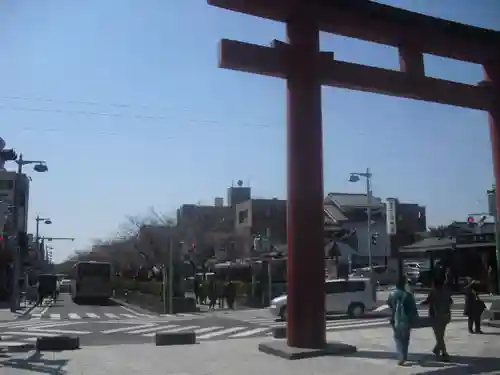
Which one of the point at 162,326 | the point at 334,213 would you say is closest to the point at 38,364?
the point at 162,326

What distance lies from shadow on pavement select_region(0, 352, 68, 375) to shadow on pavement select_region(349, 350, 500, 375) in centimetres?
615

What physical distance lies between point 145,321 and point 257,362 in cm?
1690

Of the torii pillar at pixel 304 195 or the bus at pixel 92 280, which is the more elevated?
the torii pillar at pixel 304 195

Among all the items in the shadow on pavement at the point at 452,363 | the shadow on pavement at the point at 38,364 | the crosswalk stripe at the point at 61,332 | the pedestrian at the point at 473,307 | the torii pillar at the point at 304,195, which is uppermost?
the torii pillar at the point at 304,195

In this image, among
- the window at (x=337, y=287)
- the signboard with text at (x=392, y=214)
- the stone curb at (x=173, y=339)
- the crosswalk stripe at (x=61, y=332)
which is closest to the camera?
the stone curb at (x=173, y=339)

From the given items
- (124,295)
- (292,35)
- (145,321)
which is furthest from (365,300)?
(124,295)

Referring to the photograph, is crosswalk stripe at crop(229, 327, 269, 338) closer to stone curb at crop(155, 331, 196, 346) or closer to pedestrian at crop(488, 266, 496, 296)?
stone curb at crop(155, 331, 196, 346)

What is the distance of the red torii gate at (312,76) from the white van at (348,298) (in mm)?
14523

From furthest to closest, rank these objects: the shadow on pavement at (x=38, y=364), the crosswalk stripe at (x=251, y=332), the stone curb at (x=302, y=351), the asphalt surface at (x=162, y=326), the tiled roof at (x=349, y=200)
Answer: the tiled roof at (x=349, y=200), the crosswalk stripe at (x=251, y=332), the asphalt surface at (x=162, y=326), the stone curb at (x=302, y=351), the shadow on pavement at (x=38, y=364)

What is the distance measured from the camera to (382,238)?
225 ft

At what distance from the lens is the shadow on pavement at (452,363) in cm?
1052

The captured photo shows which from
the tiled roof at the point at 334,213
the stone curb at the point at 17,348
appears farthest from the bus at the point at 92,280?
the tiled roof at the point at 334,213

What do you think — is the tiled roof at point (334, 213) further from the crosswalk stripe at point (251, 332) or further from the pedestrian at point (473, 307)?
the pedestrian at point (473, 307)

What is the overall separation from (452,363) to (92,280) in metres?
38.6
